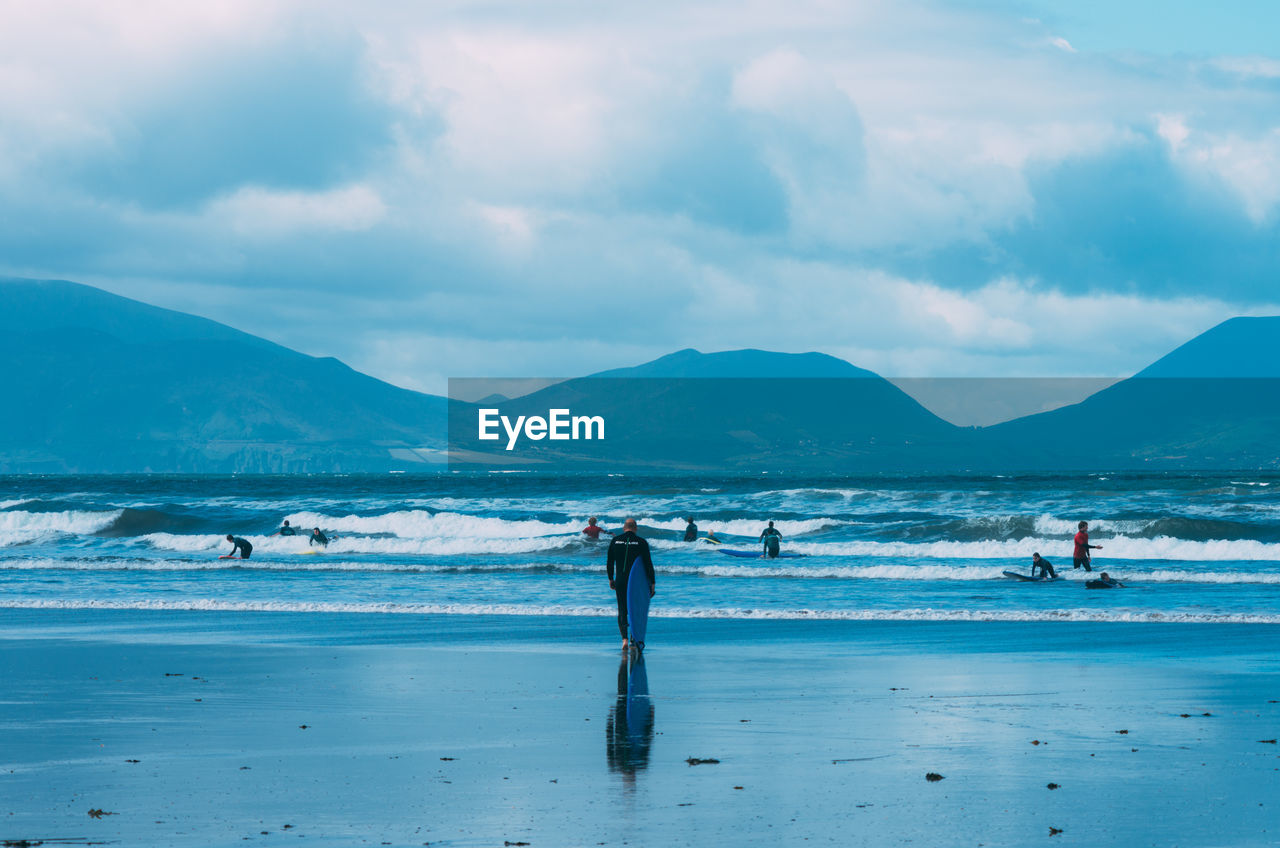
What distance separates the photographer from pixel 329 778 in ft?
32.9

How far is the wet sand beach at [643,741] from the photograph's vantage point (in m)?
8.56

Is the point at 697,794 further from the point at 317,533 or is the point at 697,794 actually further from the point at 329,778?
the point at 317,533

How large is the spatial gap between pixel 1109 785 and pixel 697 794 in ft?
9.84

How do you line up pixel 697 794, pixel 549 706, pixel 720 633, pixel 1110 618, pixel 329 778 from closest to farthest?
1. pixel 697 794
2. pixel 329 778
3. pixel 549 706
4. pixel 720 633
5. pixel 1110 618

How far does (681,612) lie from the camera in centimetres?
2533

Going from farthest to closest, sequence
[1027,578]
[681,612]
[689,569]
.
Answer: [689,569], [1027,578], [681,612]

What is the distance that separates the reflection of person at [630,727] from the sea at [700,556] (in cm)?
961

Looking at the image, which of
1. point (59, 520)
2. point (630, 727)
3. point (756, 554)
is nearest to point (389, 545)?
point (756, 554)

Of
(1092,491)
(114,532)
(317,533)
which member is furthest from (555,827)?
(1092,491)

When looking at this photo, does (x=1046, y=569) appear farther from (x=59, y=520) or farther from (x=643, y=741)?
(x=59, y=520)

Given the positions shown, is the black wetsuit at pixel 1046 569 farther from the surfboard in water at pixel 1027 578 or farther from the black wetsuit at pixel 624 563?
the black wetsuit at pixel 624 563

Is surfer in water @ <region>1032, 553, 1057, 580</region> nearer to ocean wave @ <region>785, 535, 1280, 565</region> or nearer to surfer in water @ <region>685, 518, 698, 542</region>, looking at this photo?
ocean wave @ <region>785, 535, 1280, 565</region>

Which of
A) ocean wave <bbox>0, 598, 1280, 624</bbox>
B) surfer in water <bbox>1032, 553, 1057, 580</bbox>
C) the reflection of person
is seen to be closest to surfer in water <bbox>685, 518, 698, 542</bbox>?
surfer in water <bbox>1032, 553, 1057, 580</bbox>

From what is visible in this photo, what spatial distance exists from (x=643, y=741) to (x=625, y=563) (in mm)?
7297
